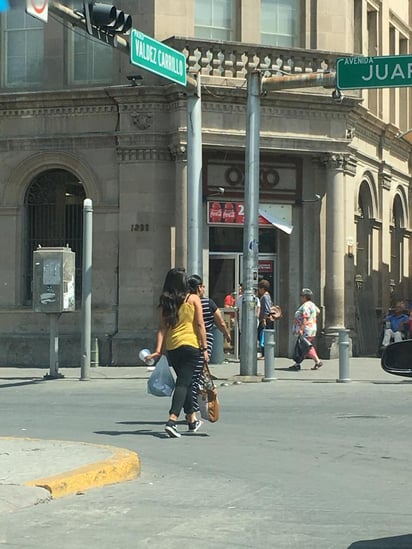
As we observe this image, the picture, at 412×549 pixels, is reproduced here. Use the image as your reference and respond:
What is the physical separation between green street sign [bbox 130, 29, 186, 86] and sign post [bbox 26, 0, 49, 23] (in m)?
2.78

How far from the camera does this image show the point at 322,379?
19734 mm

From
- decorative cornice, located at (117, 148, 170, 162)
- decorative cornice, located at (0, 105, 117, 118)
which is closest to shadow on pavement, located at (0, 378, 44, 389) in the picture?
decorative cornice, located at (117, 148, 170, 162)

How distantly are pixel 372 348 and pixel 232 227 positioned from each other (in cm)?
562

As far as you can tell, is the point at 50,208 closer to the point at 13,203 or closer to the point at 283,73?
the point at 13,203

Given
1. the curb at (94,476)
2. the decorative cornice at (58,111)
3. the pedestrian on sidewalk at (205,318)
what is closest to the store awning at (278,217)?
the decorative cornice at (58,111)

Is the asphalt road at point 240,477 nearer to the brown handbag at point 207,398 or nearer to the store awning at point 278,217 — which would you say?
the brown handbag at point 207,398

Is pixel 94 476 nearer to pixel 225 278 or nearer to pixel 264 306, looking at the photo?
pixel 264 306

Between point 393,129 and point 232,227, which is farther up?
point 393,129


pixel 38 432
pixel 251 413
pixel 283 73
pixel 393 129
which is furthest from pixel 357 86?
pixel 393 129

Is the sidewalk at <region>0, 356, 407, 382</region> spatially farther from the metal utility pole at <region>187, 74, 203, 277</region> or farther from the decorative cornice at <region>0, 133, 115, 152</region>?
the decorative cornice at <region>0, 133, 115, 152</region>

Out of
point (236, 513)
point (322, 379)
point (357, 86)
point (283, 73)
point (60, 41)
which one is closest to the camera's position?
point (236, 513)

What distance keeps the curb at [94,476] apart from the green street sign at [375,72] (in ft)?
32.9

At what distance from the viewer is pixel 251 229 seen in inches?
776

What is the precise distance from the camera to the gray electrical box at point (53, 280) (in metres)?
20.4
